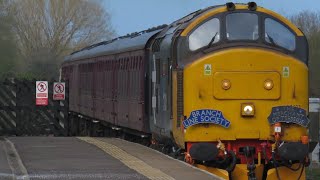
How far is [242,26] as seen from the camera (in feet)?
38.5

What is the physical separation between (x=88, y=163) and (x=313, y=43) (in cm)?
3186

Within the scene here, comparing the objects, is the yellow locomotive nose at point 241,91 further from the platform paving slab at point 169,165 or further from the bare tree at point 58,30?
the bare tree at point 58,30

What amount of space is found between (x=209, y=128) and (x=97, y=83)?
42.5 ft

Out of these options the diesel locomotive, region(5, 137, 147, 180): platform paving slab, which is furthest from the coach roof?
the diesel locomotive

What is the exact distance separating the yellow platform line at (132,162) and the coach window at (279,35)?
9.73 feet

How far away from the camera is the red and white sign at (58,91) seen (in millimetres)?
25969

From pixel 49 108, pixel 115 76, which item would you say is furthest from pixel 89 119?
pixel 115 76

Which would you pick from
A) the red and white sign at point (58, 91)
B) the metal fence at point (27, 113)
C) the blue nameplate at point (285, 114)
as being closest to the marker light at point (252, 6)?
the blue nameplate at point (285, 114)

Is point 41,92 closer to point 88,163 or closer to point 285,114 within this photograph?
point 88,163

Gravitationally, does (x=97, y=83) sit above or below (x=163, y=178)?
above

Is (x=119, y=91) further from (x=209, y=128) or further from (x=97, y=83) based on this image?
(x=209, y=128)

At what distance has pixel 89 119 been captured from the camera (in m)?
26.5

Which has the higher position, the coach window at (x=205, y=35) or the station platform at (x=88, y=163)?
the coach window at (x=205, y=35)

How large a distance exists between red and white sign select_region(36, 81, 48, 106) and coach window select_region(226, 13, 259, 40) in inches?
533
